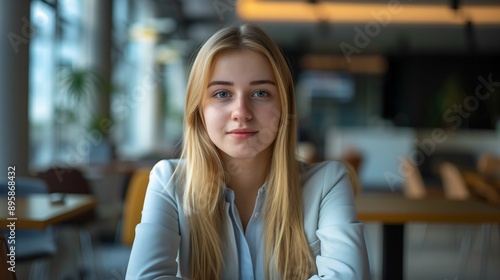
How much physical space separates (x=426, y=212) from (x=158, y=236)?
1831 mm

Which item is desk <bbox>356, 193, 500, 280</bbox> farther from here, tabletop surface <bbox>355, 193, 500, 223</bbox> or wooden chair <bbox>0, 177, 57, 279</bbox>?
wooden chair <bbox>0, 177, 57, 279</bbox>

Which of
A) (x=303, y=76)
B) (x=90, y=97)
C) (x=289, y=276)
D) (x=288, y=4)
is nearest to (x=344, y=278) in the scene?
(x=289, y=276)

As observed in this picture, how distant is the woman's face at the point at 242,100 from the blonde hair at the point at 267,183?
0.06 ft

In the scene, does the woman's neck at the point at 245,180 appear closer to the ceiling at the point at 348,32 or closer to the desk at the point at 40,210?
the desk at the point at 40,210

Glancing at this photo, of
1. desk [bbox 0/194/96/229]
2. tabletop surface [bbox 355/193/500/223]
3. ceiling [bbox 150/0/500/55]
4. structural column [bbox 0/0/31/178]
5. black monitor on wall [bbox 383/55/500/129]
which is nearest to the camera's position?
desk [bbox 0/194/96/229]

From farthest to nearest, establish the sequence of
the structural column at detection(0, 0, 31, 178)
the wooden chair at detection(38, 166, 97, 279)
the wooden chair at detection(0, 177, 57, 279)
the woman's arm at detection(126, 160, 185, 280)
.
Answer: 1. the wooden chair at detection(38, 166, 97, 279)
2. the structural column at detection(0, 0, 31, 178)
3. the wooden chair at detection(0, 177, 57, 279)
4. the woman's arm at detection(126, 160, 185, 280)

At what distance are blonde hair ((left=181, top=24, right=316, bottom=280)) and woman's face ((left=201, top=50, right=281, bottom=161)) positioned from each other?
2cm

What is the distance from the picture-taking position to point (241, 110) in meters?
1.43

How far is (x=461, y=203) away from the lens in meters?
3.37

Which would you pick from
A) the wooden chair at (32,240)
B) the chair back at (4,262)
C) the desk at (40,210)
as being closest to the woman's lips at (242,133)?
the chair back at (4,262)

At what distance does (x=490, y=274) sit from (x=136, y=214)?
124 inches

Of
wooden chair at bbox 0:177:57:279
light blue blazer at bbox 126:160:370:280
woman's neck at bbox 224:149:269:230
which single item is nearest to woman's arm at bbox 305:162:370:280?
light blue blazer at bbox 126:160:370:280

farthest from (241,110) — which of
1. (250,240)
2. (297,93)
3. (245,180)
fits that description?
(297,93)

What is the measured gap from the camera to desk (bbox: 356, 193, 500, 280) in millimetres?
2879
